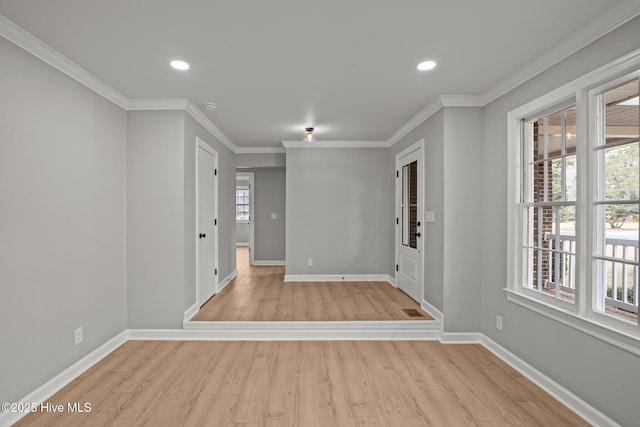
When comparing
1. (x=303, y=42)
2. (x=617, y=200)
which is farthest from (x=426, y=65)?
(x=617, y=200)

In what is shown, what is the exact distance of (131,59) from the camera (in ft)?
7.83

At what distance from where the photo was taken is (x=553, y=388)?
227 cm

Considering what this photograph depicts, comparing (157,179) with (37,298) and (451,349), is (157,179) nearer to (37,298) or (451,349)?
(37,298)

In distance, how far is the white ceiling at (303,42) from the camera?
1800mm

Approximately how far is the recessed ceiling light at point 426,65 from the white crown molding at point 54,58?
2.80m

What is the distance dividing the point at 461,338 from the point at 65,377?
3.60 metres

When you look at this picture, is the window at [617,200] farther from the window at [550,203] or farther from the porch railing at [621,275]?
the window at [550,203]

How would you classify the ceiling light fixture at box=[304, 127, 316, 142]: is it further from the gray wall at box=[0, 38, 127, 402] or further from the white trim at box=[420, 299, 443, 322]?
the white trim at box=[420, 299, 443, 322]

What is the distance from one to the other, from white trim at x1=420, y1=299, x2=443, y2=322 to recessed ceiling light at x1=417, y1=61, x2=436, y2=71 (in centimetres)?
244

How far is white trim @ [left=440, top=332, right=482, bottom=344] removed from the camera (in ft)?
10.5

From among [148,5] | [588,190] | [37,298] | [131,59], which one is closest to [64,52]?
[131,59]

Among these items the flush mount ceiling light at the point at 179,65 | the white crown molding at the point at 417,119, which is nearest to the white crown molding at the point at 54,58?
the flush mount ceiling light at the point at 179,65

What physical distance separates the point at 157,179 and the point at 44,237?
119cm

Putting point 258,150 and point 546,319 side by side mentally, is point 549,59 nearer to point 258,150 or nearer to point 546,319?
point 546,319
